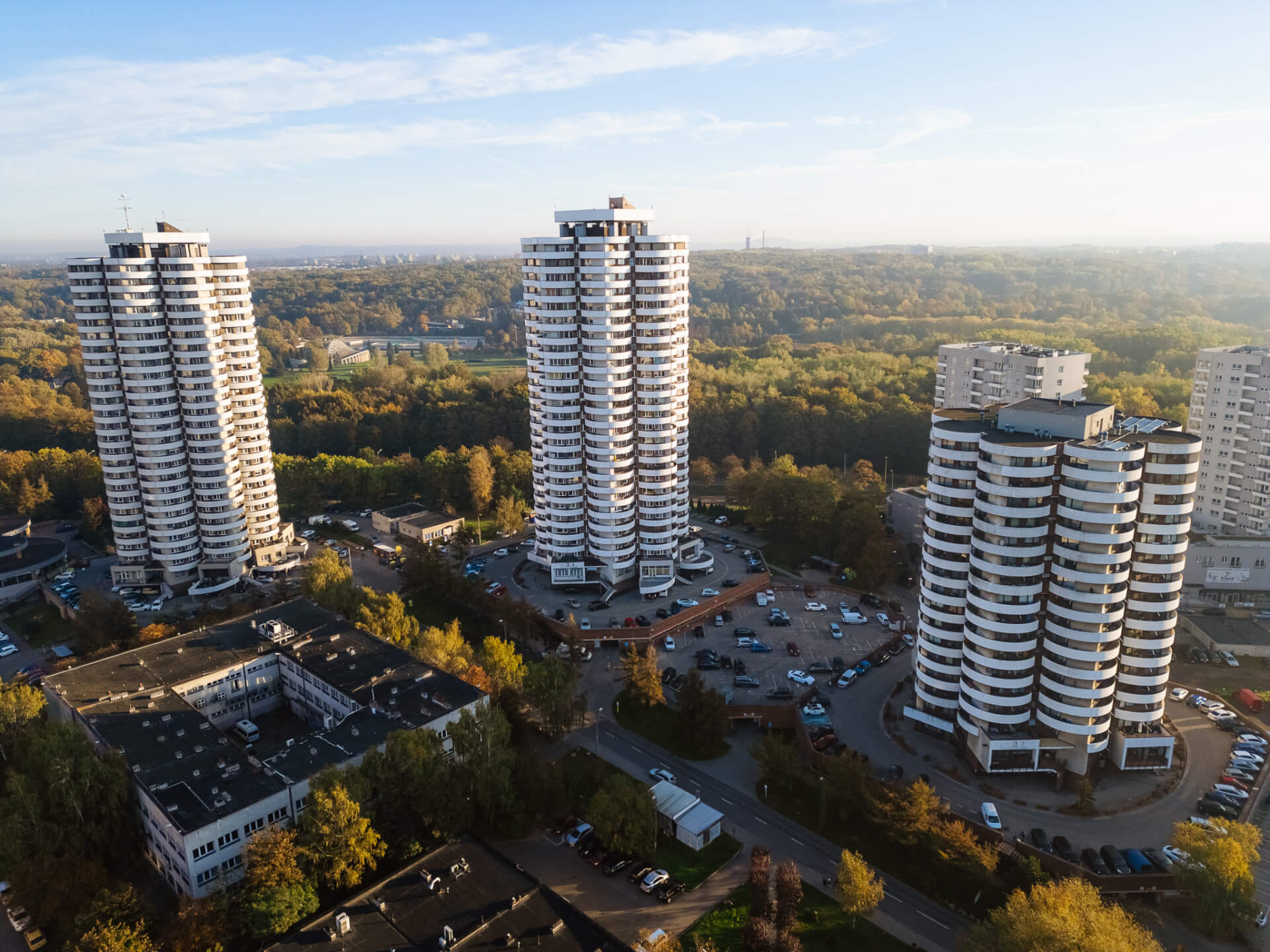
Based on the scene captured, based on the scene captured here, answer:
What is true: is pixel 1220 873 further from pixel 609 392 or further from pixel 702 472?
pixel 702 472

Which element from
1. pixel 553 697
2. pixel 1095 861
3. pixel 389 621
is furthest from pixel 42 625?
pixel 1095 861

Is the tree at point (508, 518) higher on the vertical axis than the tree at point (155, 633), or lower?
higher

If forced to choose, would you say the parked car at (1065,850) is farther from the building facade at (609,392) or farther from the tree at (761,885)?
the building facade at (609,392)

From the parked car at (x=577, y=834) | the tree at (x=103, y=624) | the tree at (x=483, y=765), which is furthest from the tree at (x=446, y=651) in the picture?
the tree at (x=103, y=624)

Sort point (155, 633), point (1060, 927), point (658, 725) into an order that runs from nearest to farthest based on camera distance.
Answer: point (1060, 927), point (658, 725), point (155, 633)

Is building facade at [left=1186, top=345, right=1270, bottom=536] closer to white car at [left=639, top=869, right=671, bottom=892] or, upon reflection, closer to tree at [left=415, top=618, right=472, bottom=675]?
white car at [left=639, top=869, right=671, bottom=892]

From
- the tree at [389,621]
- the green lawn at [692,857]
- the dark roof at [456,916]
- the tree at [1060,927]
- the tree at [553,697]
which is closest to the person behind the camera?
the tree at [1060,927]
